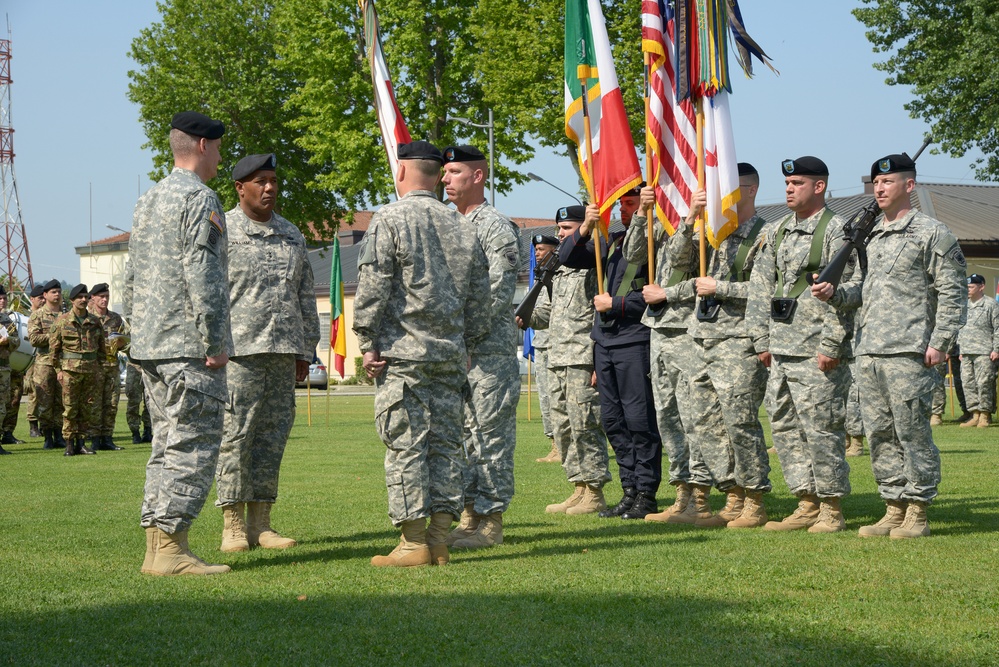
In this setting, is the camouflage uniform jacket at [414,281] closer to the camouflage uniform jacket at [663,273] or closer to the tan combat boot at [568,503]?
the camouflage uniform jacket at [663,273]

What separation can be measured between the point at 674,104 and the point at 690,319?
6.69ft

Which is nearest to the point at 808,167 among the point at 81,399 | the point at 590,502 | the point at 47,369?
the point at 590,502

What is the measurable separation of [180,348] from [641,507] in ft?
A: 12.8

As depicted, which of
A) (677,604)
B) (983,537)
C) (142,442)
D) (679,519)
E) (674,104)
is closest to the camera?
(677,604)

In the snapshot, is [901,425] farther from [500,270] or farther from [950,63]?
[950,63]

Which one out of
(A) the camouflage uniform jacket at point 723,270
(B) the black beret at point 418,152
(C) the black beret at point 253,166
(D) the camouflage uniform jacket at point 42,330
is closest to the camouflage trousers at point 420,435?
(B) the black beret at point 418,152

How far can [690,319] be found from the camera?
881cm

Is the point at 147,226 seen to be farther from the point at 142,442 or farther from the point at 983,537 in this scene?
the point at 142,442

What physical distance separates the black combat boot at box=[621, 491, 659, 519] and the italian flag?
7.71 ft

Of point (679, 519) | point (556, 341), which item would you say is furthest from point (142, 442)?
point (679, 519)

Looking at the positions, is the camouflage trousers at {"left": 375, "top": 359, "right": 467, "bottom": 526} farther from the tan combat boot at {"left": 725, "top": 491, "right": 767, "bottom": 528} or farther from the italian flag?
the italian flag

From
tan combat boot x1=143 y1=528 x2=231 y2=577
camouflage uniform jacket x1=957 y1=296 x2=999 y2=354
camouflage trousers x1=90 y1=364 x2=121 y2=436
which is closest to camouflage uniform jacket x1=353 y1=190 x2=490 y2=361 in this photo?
tan combat boot x1=143 y1=528 x2=231 y2=577

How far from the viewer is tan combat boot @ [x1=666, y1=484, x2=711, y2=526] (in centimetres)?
886

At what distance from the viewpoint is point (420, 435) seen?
22.0ft
